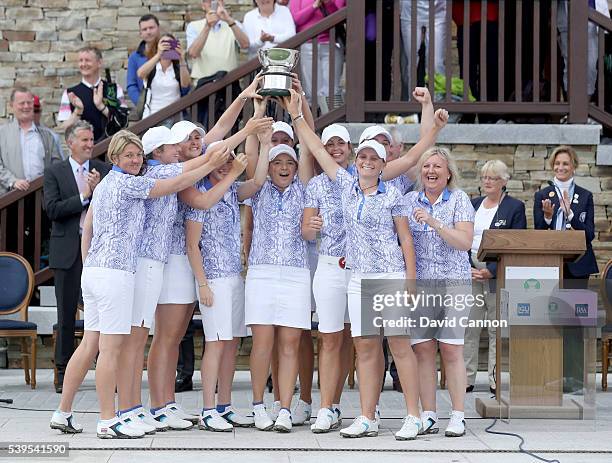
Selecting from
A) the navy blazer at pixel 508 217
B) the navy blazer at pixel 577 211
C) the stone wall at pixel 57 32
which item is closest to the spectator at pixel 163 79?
the stone wall at pixel 57 32

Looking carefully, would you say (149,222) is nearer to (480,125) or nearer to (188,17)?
(480,125)

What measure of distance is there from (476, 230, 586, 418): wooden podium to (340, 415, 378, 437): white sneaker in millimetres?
974

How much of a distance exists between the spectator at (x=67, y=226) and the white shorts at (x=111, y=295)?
2.40 m

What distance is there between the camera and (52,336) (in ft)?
35.7

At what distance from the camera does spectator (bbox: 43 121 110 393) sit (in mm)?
9492

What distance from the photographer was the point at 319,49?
11414 millimetres

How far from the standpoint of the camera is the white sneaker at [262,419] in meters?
7.51

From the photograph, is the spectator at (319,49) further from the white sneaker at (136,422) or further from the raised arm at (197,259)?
the white sneaker at (136,422)

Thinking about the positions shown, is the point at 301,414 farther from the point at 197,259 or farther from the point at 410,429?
the point at 197,259

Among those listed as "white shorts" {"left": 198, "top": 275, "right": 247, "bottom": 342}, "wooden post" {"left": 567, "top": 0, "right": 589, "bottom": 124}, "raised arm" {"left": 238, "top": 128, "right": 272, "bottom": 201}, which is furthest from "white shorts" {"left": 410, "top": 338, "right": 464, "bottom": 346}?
"wooden post" {"left": 567, "top": 0, "right": 589, "bottom": 124}

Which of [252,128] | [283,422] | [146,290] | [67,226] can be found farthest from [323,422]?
[67,226]

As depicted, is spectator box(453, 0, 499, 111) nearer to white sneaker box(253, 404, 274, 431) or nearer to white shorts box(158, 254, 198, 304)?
white shorts box(158, 254, 198, 304)

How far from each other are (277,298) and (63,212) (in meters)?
2.58

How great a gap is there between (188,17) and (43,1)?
1580 millimetres
